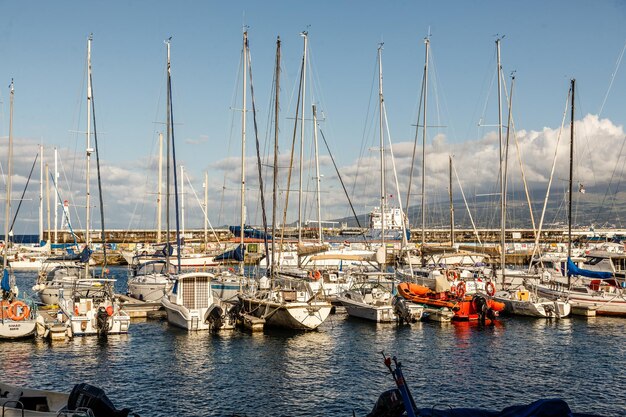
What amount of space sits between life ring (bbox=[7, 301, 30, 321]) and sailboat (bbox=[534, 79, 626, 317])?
36087mm

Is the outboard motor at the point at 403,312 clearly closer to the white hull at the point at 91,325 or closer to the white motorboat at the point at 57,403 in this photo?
the white hull at the point at 91,325

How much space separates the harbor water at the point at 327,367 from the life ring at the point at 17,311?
5.00 feet

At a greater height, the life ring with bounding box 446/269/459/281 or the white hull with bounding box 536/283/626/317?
the life ring with bounding box 446/269/459/281

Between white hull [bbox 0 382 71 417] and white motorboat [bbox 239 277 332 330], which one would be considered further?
white motorboat [bbox 239 277 332 330]

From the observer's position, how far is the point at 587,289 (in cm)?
5075

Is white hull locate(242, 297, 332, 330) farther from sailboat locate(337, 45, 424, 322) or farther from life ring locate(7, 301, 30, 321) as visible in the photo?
life ring locate(7, 301, 30, 321)

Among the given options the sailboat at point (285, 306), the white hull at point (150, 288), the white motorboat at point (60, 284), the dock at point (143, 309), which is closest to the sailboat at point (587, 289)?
the sailboat at point (285, 306)

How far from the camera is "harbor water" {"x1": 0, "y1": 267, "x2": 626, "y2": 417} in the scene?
2525 cm

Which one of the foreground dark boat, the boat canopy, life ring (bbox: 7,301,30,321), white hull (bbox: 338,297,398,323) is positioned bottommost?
white hull (bbox: 338,297,398,323)

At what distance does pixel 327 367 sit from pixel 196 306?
1366 centimetres

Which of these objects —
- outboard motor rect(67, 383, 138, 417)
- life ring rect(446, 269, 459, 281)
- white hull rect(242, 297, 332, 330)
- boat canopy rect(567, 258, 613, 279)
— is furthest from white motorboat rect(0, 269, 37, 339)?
boat canopy rect(567, 258, 613, 279)

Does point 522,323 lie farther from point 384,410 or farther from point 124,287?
point 124,287

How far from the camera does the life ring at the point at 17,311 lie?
36281 millimetres

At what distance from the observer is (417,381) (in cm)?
2867
